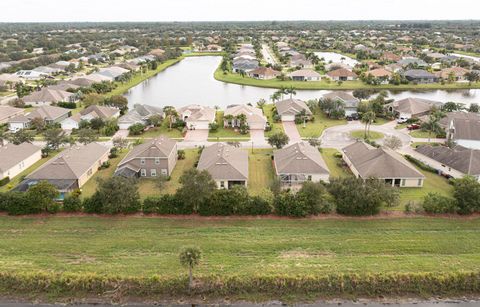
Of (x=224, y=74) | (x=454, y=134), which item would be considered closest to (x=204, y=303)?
(x=454, y=134)

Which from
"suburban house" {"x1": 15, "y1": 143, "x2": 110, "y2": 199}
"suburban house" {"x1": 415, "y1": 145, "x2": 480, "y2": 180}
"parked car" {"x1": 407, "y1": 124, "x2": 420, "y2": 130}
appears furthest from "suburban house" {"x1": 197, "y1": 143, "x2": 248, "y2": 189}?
"parked car" {"x1": 407, "y1": 124, "x2": 420, "y2": 130}

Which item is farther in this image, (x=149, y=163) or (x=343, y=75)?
(x=343, y=75)

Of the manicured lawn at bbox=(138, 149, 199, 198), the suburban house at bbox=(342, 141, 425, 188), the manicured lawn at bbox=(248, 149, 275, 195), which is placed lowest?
the manicured lawn at bbox=(138, 149, 199, 198)

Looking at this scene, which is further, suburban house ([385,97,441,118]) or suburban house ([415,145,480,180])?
suburban house ([385,97,441,118])

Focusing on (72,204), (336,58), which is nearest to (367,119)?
(72,204)

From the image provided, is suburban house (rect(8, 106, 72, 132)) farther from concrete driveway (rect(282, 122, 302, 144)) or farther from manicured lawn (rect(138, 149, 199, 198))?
concrete driveway (rect(282, 122, 302, 144))

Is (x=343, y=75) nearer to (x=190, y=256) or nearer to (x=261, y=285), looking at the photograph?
(x=261, y=285)
